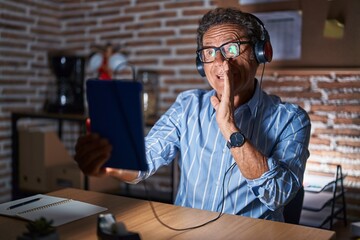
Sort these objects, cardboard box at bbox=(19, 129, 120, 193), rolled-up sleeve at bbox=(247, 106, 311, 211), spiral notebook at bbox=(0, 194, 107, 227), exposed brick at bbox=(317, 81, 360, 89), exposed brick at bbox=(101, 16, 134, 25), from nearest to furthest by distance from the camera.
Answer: spiral notebook at bbox=(0, 194, 107, 227) < rolled-up sleeve at bbox=(247, 106, 311, 211) < exposed brick at bbox=(317, 81, 360, 89) < cardboard box at bbox=(19, 129, 120, 193) < exposed brick at bbox=(101, 16, 134, 25)

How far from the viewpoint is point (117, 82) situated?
90 cm

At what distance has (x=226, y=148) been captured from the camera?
1525 millimetres

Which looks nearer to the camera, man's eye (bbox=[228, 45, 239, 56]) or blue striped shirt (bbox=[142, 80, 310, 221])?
blue striped shirt (bbox=[142, 80, 310, 221])

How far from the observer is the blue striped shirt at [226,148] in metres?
1.41

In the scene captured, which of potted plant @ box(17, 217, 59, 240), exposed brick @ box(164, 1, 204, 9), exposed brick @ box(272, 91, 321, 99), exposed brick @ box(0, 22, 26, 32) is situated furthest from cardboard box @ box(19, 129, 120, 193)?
potted plant @ box(17, 217, 59, 240)

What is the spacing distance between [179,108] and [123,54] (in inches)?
63.2

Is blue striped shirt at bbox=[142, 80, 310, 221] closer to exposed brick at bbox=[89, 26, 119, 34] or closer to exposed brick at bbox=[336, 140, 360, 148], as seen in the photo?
exposed brick at bbox=[336, 140, 360, 148]

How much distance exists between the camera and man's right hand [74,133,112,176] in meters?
0.96

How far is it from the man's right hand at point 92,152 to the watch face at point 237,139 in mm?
429

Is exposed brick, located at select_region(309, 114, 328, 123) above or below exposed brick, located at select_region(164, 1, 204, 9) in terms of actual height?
below

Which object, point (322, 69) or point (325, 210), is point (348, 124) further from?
point (325, 210)

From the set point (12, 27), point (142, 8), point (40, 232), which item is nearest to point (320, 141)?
point (142, 8)

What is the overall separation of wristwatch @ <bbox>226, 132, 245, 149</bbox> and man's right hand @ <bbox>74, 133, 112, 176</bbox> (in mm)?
428

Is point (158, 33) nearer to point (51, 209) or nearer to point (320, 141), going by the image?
point (320, 141)
